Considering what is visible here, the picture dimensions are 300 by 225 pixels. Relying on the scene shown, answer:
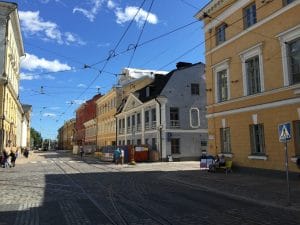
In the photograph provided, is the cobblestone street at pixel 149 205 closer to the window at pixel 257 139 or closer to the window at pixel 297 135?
the window at pixel 297 135

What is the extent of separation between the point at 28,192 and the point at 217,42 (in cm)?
1628

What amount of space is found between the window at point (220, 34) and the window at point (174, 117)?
54.2 feet

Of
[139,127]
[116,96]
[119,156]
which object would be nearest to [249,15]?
[119,156]

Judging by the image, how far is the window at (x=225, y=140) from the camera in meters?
24.3

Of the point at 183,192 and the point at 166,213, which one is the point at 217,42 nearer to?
the point at 183,192

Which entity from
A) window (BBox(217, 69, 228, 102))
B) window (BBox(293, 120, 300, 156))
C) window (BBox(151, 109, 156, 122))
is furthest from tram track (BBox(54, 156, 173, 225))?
window (BBox(151, 109, 156, 122))

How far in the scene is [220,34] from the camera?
1002 inches

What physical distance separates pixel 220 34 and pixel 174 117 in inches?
672

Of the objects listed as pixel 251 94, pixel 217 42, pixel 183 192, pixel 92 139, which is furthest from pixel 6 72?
pixel 92 139

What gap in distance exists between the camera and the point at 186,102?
42344mm

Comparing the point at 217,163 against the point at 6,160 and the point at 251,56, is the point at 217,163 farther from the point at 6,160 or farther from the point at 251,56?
the point at 6,160

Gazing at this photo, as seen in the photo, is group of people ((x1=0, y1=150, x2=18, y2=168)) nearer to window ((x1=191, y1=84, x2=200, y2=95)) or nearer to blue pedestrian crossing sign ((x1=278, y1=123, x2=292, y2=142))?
window ((x1=191, y1=84, x2=200, y2=95))

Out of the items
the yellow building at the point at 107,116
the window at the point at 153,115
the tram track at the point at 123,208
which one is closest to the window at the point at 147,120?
the window at the point at 153,115

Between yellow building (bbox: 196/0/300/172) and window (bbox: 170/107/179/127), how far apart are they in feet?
48.3
